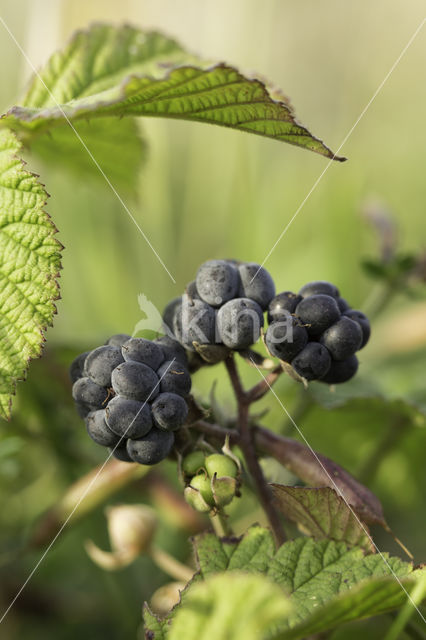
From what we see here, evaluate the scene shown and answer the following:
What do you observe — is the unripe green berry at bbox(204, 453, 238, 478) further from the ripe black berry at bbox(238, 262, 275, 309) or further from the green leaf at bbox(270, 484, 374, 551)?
the ripe black berry at bbox(238, 262, 275, 309)

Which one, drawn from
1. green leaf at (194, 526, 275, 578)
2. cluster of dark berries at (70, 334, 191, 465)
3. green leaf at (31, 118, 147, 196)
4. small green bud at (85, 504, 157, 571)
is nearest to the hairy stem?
green leaf at (194, 526, 275, 578)

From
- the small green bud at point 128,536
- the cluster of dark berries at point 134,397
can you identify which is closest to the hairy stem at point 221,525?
the cluster of dark berries at point 134,397

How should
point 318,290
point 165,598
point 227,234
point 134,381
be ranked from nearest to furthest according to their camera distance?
point 134,381
point 318,290
point 165,598
point 227,234

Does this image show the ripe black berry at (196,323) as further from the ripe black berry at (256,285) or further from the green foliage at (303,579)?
the green foliage at (303,579)

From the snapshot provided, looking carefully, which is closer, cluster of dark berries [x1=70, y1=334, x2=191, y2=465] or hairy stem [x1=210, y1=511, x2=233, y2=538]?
cluster of dark berries [x1=70, y1=334, x2=191, y2=465]

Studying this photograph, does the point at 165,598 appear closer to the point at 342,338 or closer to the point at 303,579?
the point at 303,579

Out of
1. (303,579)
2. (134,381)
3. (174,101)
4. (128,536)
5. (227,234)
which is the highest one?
(174,101)

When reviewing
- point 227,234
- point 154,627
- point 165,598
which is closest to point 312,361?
point 154,627
